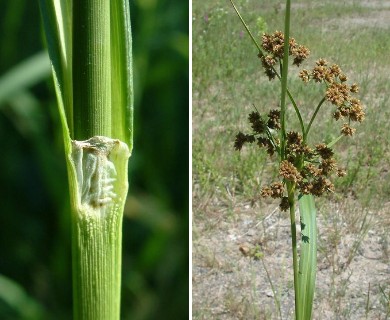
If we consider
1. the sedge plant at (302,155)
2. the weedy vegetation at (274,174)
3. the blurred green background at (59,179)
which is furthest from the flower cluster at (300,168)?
the weedy vegetation at (274,174)

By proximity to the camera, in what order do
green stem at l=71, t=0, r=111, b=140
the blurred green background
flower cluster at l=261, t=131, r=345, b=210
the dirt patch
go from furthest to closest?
the dirt patch → the blurred green background → flower cluster at l=261, t=131, r=345, b=210 → green stem at l=71, t=0, r=111, b=140

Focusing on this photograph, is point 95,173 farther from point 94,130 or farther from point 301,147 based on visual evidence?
point 301,147

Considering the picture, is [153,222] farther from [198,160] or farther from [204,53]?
[204,53]

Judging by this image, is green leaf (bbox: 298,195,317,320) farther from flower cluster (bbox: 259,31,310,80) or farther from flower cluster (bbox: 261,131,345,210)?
flower cluster (bbox: 259,31,310,80)

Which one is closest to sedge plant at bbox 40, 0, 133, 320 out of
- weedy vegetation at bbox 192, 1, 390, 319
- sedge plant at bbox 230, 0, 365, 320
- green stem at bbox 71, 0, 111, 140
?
green stem at bbox 71, 0, 111, 140

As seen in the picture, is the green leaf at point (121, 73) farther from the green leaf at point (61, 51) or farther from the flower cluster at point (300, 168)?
the flower cluster at point (300, 168)

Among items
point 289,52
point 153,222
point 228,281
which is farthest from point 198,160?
point 289,52

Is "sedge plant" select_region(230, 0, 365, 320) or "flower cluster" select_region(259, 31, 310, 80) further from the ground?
"flower cluster" select_region(259, 31, 310, 80)
